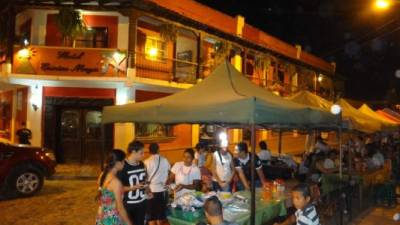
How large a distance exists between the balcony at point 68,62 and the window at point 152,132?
271cm

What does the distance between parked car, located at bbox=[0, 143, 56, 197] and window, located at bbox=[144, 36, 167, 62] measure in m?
7.65

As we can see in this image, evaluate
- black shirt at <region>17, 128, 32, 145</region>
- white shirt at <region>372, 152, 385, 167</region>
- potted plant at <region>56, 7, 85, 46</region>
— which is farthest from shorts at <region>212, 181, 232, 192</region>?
black shirt at <region>17, 128, 32, 145</region>

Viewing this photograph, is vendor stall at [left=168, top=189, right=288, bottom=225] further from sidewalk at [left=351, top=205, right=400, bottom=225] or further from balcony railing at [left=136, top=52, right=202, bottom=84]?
balcony railing at [left=136, top=52, right=202, bottom=84]

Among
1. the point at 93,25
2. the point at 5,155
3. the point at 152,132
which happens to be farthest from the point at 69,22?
the point at 5,155

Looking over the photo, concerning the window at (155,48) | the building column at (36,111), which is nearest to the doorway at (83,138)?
the building column at (36,111)

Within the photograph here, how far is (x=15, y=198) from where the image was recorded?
10297 mm

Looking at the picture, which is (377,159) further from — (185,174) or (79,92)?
(79,92)

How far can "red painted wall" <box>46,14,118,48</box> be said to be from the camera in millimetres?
16156

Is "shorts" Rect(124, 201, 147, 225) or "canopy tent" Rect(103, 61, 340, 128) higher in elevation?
"canopy tent" Rect(103, 61, 340, 128)

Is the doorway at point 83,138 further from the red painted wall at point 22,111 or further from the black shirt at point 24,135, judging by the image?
the red painted wall at point 22,111

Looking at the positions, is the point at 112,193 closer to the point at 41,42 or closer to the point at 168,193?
the point at 168,193

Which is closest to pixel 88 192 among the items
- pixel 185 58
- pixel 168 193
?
pixel 168 193

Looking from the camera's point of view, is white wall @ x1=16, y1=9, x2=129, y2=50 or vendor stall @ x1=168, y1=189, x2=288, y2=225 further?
white wall @ x1=16, y1=9, x2=129, y2=50

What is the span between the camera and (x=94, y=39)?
1656 centimetres
